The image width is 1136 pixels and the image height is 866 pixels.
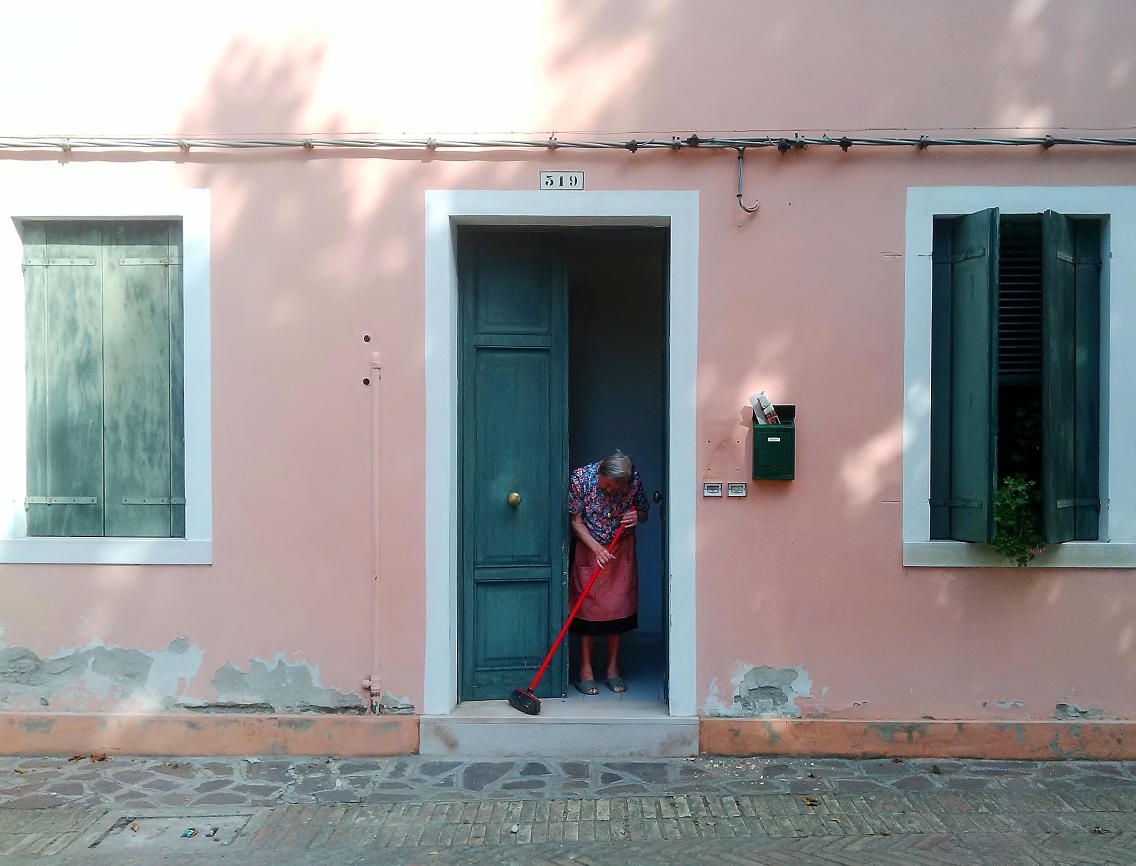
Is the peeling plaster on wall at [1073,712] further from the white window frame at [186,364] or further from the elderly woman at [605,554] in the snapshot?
the white window frame at [186,364]

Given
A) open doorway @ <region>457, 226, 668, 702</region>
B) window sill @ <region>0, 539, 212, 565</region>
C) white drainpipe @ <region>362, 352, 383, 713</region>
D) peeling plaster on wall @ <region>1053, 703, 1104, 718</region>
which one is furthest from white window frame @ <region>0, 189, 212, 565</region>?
peeling plaster on wall @ <region>1053, 703, 1104, 718</region>

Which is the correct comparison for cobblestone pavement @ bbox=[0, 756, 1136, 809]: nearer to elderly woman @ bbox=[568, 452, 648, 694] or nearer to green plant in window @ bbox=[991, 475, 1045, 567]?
elderly woman @ bbox=[568, 452, 648, 694]

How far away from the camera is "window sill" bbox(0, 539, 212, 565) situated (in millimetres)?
5434

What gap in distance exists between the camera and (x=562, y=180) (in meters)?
5.40

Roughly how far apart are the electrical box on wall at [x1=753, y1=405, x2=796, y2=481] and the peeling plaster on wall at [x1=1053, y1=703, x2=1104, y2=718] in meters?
2.00

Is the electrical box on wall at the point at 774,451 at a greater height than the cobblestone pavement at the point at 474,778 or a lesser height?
greater

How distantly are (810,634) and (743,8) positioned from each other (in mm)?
3537

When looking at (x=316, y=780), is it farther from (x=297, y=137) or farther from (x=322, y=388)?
(x=297, y=137)

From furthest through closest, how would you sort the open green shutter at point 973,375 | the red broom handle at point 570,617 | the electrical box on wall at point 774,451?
the red broom handle at point 570,617, the electrical box on wall at point 774,451, the open green shutter at point 973,375

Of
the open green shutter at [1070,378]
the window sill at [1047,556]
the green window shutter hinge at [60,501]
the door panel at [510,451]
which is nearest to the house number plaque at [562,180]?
the door panel at [510,451]

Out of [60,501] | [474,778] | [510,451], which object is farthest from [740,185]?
[60,501]

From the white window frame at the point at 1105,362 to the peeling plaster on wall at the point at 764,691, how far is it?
926mm

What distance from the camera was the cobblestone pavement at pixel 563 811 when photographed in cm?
429

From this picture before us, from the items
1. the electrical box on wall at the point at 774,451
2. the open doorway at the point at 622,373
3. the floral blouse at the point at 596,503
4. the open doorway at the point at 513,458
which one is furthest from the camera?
the open doorway at the point at 622,373
